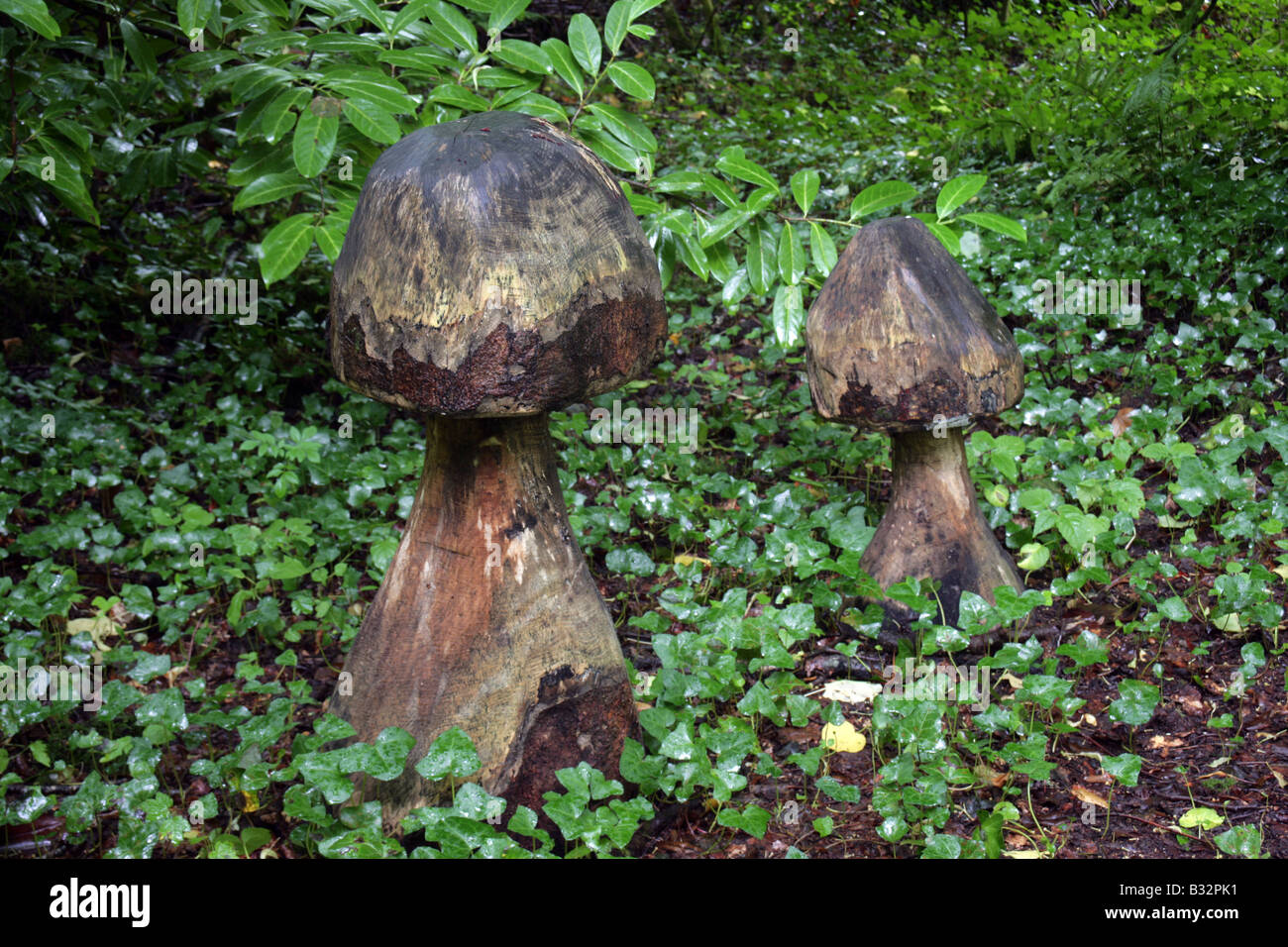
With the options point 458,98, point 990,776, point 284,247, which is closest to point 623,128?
point 458,98

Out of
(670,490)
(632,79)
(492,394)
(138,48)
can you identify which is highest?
(138,48)

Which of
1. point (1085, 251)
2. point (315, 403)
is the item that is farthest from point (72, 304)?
point (1085, 251)

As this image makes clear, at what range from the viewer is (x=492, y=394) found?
2.16m

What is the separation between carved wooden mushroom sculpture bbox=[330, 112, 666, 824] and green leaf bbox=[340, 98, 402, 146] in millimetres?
374

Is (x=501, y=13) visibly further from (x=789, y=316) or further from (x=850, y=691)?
(x=850, y=691)

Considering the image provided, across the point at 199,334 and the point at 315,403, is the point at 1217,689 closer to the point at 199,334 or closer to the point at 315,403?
the point at 315,403

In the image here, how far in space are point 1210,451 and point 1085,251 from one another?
2.08 m

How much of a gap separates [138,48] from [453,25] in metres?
1.16

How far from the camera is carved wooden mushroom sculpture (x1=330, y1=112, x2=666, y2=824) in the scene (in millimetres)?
2146

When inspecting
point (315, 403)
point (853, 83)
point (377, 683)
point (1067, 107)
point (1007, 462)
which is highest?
point (853, 83)

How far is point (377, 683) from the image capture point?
102 inches

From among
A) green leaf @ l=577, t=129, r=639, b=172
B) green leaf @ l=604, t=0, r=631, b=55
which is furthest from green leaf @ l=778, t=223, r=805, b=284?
green leaf @ l=604, t=0, r=631, b=55

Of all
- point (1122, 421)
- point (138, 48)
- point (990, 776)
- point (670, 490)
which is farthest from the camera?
point (1122, 421)

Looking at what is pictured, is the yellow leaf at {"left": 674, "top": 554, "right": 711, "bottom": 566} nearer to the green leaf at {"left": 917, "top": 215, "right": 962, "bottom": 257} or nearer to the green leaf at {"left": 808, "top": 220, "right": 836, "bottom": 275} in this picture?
the green leaf at {"left": 808, "top": 220, "right": 836, "bottom": 275}
